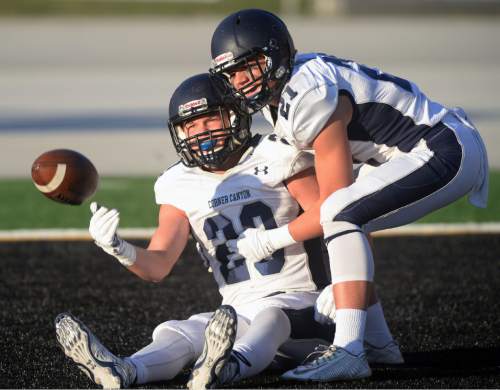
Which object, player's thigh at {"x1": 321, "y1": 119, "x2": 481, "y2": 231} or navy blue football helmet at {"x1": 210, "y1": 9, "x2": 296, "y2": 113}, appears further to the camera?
navy blue football helmet at {"x1": 210, "y1": 9, "x2": 296, "y2": 113}

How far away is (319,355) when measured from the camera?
3.89 meters

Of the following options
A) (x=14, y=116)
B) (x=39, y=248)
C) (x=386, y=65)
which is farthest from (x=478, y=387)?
(x=386, y=65)

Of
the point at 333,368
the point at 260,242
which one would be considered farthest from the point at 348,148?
the point at 333,368

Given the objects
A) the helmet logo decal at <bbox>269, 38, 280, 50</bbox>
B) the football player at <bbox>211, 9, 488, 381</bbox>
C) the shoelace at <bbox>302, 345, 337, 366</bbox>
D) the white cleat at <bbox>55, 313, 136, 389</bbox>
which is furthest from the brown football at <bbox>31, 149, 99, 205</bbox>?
the shoelace at <bbox>302, 345, 337, 366</bbox>

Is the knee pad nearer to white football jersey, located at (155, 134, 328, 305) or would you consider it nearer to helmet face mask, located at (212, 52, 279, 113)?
white football jersey, located at (155, 134, 328, 305)

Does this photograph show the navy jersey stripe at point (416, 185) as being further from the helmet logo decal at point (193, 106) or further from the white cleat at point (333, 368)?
the helmet logo decal at point (193, 106)

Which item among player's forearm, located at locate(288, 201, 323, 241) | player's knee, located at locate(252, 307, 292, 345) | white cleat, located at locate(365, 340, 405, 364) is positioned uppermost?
player's forearm, located at locate(288, 201, 323, 241)

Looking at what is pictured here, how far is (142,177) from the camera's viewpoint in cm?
1045

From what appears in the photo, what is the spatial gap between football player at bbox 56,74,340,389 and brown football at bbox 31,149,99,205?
1.11 ft

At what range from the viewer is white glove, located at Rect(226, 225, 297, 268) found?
13.4 feet

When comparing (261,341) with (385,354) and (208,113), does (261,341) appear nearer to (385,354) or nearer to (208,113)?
(385,354)

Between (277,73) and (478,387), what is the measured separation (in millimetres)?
1528

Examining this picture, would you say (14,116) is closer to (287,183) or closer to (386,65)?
(386,65)

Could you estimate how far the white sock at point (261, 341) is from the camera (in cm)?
376
